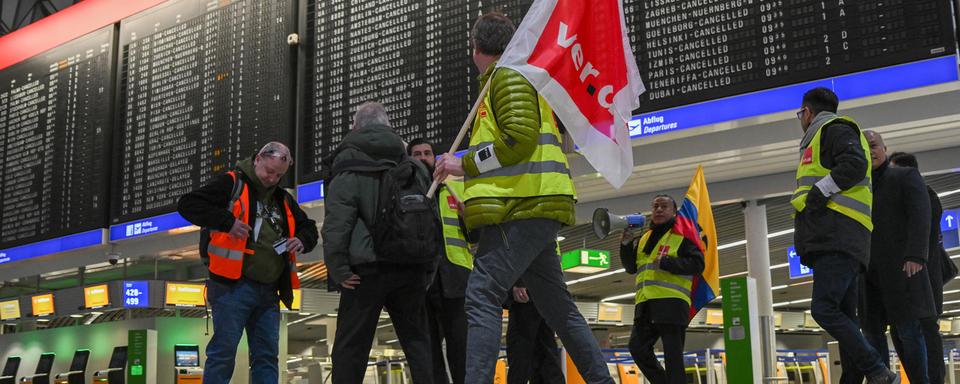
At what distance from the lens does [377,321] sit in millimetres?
4027

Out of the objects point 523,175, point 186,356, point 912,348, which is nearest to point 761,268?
point 912,348

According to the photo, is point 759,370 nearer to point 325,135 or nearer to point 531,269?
point 325,135

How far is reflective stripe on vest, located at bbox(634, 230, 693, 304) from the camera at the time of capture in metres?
5.94

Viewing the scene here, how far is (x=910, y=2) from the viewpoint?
6.57 meters

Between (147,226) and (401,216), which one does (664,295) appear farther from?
(147,226)

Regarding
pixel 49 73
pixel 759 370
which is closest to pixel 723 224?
pixel 759 370

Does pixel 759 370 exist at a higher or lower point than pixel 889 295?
lower

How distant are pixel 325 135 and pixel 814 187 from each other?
577 cm

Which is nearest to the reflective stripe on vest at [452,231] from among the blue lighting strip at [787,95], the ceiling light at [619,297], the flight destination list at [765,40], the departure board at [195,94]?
the blue lighting strip at [787,95]

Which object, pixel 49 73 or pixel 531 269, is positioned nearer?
pixel 531 269

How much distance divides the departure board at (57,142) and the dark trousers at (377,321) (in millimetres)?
7997

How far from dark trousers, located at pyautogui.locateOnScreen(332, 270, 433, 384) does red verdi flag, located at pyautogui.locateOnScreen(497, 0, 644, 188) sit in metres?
0.95

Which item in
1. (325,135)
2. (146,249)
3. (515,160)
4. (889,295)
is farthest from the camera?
(146,249)

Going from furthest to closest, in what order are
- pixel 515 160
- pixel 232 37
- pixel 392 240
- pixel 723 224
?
pixel 723 224 → pixel 232 37 → pixel 392 240 → pixel 515 160
